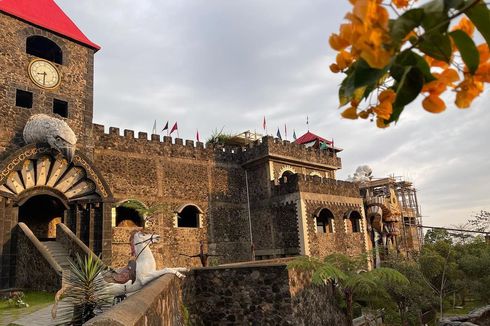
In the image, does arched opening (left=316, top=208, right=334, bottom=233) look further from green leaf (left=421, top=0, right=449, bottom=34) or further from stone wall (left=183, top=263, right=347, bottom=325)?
green leaf (left=421, top=0, right=449, bottom=34)

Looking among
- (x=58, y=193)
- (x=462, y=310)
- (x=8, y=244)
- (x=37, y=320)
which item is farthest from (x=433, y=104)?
(x=462, y=310)

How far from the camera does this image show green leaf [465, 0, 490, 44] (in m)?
0.92

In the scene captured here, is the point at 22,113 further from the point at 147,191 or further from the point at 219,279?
the point at 219,279

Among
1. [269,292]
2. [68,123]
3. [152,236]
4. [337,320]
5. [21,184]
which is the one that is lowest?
[337,320]

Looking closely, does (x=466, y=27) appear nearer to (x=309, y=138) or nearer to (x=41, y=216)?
(x=41, y=216)

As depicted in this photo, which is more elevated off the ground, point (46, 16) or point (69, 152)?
point (46, 16)

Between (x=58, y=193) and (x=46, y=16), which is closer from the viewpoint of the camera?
(x=58, y=193)

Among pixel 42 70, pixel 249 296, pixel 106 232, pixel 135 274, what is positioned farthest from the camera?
pixel 42 70

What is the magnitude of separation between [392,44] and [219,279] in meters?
11.5

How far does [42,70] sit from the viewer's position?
53.0ft

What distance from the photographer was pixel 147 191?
21250 mm

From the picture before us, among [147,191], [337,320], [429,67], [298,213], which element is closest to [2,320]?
[429,67]

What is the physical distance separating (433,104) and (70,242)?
1485cm

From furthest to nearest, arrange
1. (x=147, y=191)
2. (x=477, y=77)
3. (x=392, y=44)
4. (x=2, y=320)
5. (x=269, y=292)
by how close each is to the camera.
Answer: (x=147, y=191), (x=269, y=292), (x=2, y=320), (x=477, y=77), (x=392, y=44)
